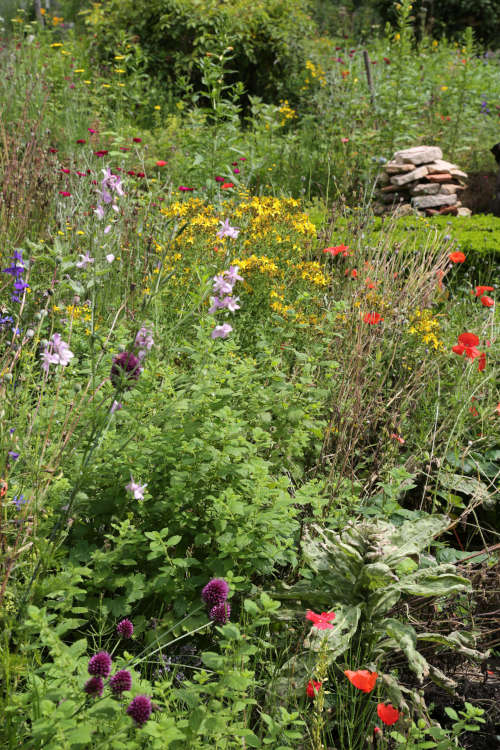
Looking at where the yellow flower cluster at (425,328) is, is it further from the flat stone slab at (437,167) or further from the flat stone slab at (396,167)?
the flat stone slab at (437,167)

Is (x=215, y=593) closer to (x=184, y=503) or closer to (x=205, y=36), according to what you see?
(x=184, y=503)

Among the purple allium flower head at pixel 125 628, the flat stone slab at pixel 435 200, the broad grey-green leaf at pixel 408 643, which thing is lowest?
the flat stone slab at pixel 435 200

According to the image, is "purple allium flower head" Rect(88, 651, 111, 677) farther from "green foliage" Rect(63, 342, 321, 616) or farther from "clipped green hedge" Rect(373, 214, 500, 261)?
"clipped green hedge" Rect(373, 214, 500, 261)

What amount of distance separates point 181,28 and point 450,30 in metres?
12.1

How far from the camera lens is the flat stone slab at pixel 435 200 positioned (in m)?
6.70

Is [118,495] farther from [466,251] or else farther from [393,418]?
[466,251]

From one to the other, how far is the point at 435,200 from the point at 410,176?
363 millimetres

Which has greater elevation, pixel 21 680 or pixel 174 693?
pixel 174 693

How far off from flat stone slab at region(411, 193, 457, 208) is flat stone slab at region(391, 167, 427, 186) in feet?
0.65

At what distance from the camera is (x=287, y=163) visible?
288 inches

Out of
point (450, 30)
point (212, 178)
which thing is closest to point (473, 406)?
point (212, 178)

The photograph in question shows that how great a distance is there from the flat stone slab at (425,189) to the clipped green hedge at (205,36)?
4.24 m

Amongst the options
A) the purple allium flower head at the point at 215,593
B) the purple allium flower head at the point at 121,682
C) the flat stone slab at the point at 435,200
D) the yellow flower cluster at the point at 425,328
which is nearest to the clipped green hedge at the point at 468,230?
the flat stone slab at the point at 435,200

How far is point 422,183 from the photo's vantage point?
6859mm
